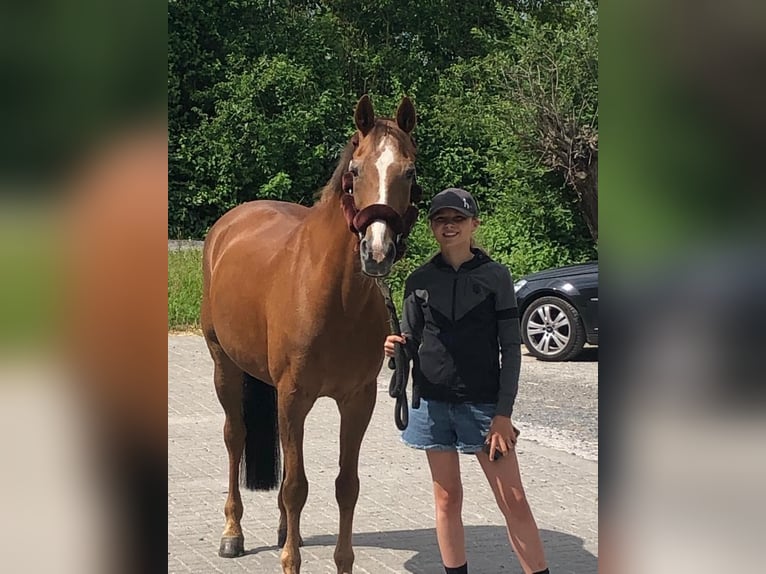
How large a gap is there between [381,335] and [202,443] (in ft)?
11.8

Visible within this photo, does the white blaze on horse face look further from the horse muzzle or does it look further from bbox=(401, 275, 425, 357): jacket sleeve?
bbox=(401, 275, 425, 357): jacket sleeve

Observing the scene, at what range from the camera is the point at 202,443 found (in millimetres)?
6852

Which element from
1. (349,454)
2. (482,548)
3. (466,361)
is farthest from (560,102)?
(466,361)

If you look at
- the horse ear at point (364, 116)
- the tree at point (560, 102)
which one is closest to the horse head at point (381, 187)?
the horse ear at point (364, 116)

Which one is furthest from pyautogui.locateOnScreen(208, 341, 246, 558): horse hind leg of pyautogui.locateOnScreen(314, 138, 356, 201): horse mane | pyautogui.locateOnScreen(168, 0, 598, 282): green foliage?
pyautogui.locateOnScreen(168, 0, 598, 282): green foliage

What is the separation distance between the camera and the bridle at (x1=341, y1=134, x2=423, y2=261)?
305 cm

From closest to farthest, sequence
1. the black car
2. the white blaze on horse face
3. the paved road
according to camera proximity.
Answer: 1. the white blaze on horse face
2. the paved road
3. the black car

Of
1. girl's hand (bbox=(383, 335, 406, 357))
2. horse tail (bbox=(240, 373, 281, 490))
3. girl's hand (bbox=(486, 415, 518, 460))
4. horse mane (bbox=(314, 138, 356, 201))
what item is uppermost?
horse mane (bbox=(314, 138, 356, 201))

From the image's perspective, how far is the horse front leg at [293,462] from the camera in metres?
3.74

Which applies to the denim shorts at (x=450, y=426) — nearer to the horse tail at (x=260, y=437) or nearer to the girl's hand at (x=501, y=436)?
the girl's hand at (x=501, y=436)

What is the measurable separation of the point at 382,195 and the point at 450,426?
98cm
